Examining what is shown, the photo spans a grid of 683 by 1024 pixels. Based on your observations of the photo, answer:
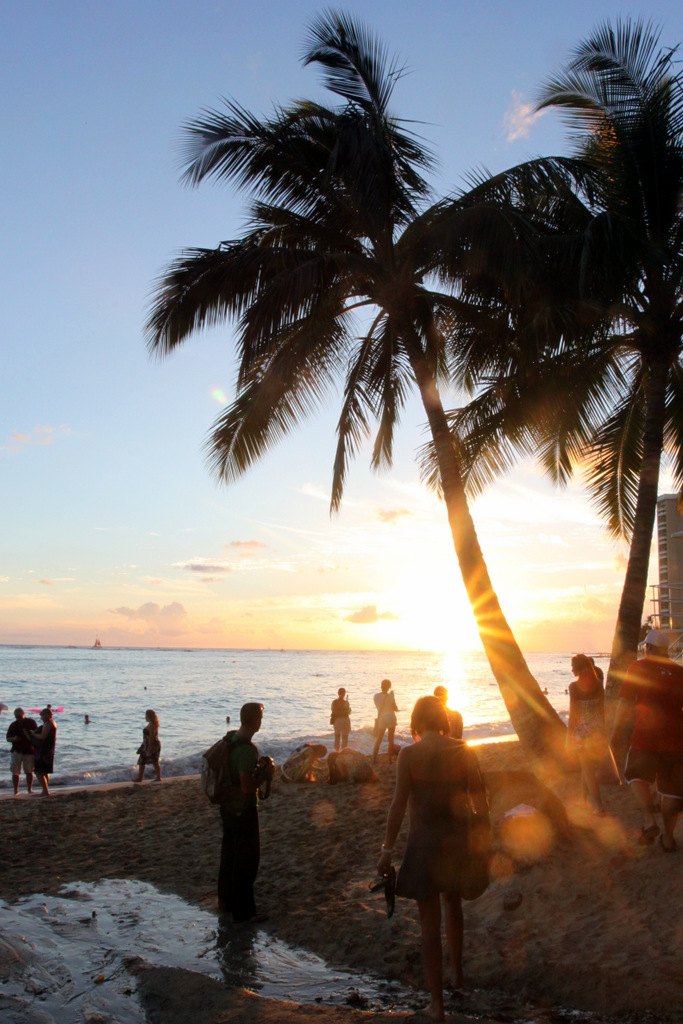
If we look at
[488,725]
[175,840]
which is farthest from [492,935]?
[488,725]

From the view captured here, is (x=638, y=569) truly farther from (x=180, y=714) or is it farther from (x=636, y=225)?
(x=180, y=714)

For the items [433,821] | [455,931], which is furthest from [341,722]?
[433,821]

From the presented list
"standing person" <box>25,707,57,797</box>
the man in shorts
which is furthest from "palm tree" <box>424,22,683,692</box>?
"standing person" <box>25,707,57,797</box>

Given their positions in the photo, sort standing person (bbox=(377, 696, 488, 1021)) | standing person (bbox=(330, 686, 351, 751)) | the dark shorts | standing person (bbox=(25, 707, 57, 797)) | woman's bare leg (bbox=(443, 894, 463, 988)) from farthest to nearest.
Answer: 1. standing person (bbox=(330, 686, 351, 751))
2. standing person (bbox=(25, 707, 57, 797))
3. the dark shorts
4. woman's bare leg (bbox=(443, 894, 463, 988))
5. standing person (bbox=(377, 696, 488, 1021))

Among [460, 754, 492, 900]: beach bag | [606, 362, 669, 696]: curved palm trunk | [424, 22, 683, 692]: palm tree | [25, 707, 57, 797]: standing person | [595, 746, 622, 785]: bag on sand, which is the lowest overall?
[25, 707, 57, 797]: standing person

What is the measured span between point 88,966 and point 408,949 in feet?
6.98

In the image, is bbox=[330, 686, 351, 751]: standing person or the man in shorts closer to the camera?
the man in shorts

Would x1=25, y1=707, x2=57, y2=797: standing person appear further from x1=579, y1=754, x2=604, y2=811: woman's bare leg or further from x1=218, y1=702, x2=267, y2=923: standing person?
x1=579, y1=754, x2=604, y2=811: woman's bare leg

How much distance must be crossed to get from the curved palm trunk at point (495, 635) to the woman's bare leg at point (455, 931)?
3589 mm

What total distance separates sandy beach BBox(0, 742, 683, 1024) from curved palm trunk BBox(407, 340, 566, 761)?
1.60 ft

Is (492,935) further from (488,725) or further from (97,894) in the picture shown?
(488,725)

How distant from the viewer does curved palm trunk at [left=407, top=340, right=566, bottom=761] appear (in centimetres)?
775

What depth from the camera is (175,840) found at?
8367 mm

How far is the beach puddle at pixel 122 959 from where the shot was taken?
13.5 feet
